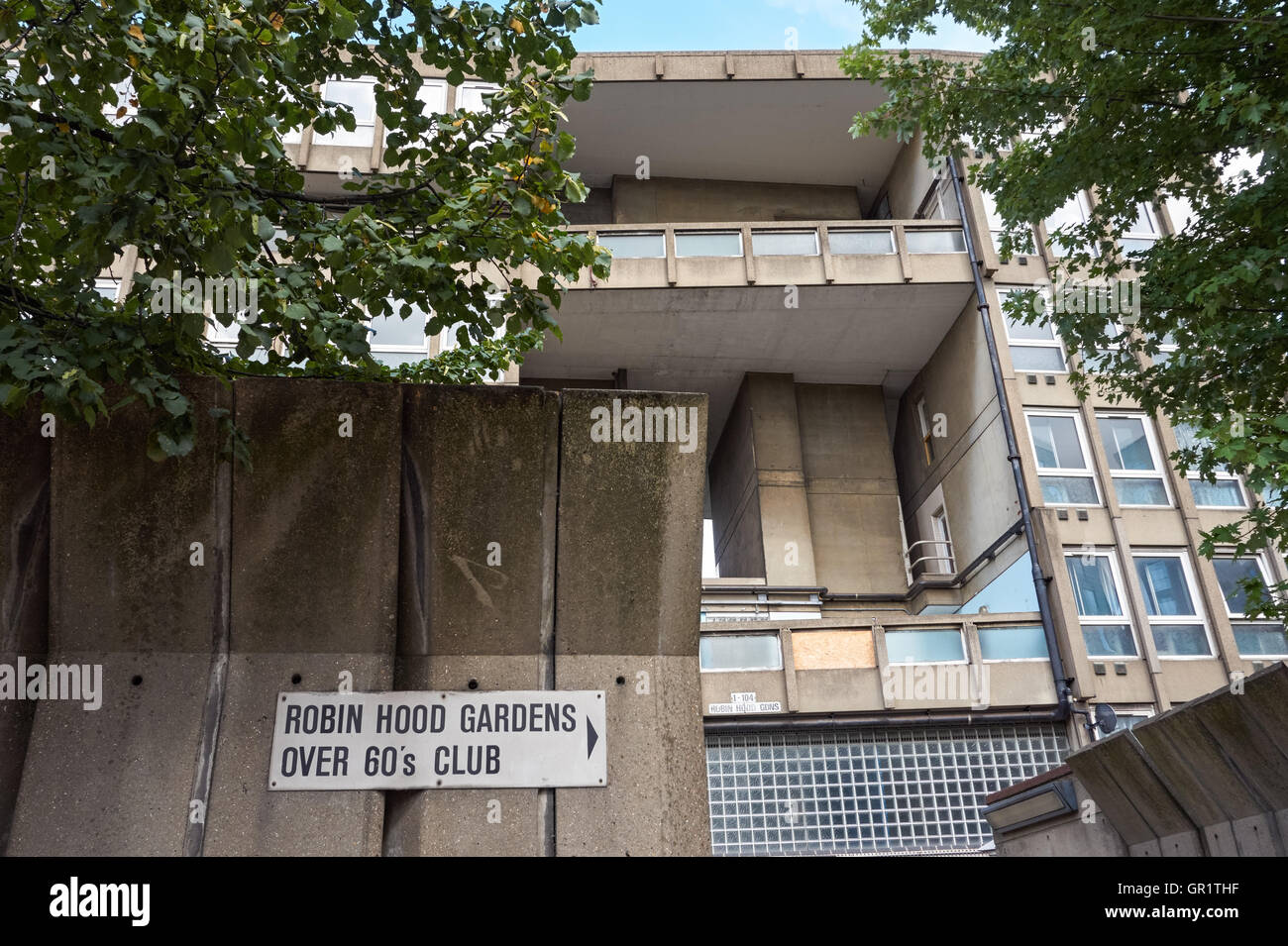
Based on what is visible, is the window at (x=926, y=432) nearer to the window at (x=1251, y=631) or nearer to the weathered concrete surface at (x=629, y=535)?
the window at (x=1251, y=631)

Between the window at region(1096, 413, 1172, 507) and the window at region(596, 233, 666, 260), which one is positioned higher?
the window at region(596, 233, 666, 260)

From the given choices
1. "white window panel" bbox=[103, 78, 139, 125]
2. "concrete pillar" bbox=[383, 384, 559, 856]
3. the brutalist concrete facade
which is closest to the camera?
the brutalist concrete facade

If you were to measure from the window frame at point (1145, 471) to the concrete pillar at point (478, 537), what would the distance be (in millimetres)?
16691

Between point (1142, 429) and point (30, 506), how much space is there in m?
19.7

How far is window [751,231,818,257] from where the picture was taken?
67.8 feet

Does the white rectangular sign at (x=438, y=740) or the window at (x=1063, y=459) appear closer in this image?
the white rectangular sign at (x=438, y=740)

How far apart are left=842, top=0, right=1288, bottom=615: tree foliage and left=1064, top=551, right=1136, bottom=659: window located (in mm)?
9194

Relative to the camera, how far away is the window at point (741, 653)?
1709cm

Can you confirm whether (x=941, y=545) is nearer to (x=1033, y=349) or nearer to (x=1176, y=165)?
(x=1033, y=349)

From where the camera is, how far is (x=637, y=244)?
20.6 meters

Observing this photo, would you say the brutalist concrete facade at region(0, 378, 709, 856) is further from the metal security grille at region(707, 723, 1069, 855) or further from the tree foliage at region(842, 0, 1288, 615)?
the metal security grille at region(707, 723, 1069, 855)

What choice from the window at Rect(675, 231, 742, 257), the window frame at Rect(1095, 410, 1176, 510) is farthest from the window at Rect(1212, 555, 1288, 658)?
the window at Rect(675, 231, 742, 257)

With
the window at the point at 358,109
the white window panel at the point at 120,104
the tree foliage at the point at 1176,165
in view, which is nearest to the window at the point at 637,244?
the window at the point at 358,109

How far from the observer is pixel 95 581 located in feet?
14.4
